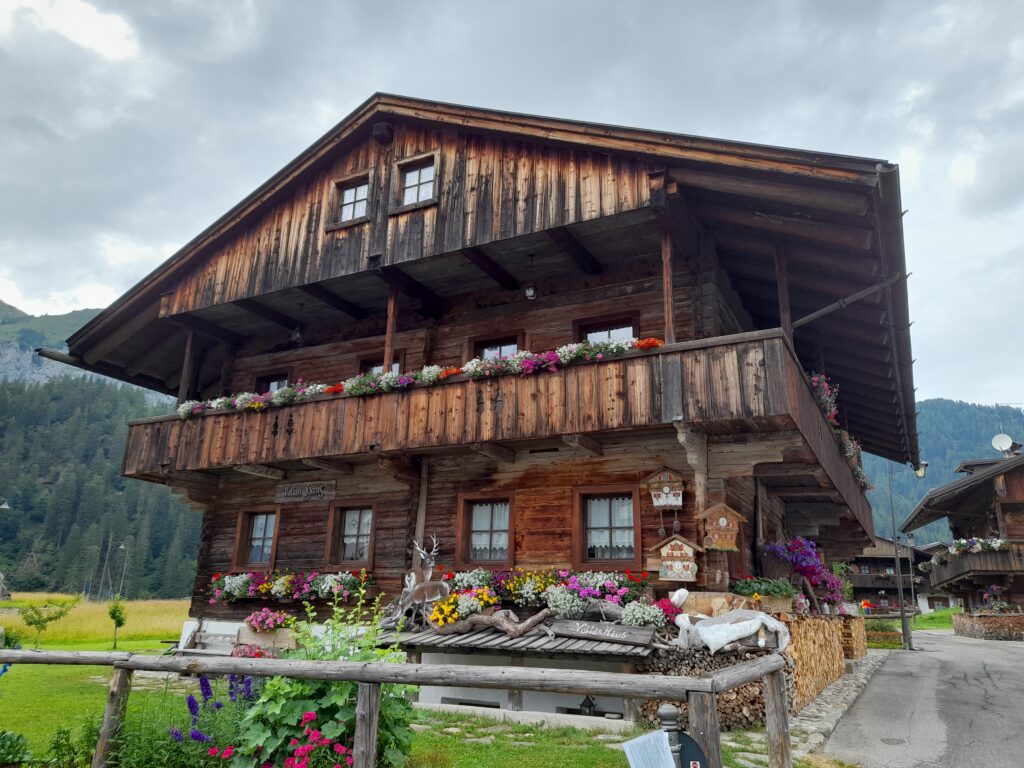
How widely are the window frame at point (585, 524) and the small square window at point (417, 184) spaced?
21.7ft

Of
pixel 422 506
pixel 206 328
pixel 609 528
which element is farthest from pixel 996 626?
pixel 206 328

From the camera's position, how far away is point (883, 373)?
54.4 ft

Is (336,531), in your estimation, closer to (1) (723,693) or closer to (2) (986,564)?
(1) (723,693)

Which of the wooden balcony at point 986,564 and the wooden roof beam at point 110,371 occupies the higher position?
the wooden roof beam at point 110,371

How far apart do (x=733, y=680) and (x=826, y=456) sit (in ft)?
29.8

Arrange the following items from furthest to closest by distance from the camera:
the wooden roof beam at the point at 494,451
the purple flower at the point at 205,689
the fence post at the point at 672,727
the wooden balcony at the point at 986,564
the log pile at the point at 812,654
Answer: the wooden balcony at the point at 986,564
the wooden roof beam at the point at 494,451
the log pile at the point at 812,654
the purple flower at the point at 205,689
the fence post at the point at 672,727

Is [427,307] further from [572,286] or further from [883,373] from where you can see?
[883,373]

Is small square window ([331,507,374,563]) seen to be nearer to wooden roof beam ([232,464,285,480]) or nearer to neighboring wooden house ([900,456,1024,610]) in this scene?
wooden roof beam ([232,464,285,480])

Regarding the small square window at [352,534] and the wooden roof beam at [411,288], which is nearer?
the wooden roof beam at [411,288]

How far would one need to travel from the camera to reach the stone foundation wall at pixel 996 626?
104 ft

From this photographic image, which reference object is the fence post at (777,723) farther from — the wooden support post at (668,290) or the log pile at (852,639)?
the log pile at (852,639)

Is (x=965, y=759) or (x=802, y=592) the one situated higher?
(x=802, y=592)

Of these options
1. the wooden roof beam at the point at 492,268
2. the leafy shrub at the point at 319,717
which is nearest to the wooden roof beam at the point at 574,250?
the wooden roof beam at the point at 492,268

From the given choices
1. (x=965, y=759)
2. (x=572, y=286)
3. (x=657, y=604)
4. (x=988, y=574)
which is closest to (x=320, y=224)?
(x=572, y=286)
